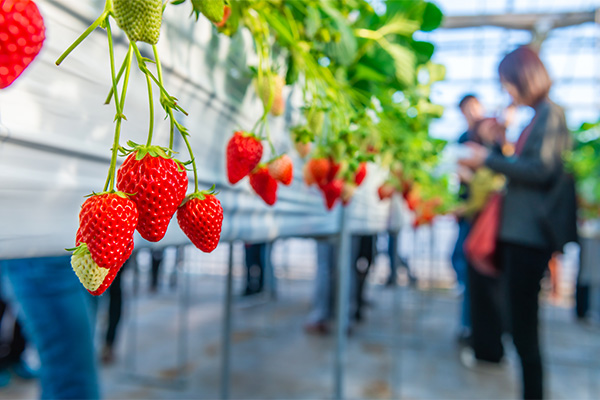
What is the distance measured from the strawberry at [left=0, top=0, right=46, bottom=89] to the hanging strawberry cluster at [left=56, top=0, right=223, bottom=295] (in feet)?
0.07

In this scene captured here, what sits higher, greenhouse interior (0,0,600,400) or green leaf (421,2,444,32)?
green leaf (421,2,444,32)

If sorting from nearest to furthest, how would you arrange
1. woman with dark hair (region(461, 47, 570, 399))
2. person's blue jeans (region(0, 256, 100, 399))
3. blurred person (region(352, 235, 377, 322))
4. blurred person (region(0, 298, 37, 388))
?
person's blue jeans (region(0, 256, 100, 399)) < woman with dark hair (region(461, 47, 570, 399)) < blurred person (region(0, 298, 37, 388)) < blurred person (region(352, 235, 377, 322))

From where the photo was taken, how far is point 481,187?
7.49ft

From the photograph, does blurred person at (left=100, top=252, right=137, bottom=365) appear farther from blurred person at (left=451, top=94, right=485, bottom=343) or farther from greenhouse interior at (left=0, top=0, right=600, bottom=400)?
blurred person at (left=451, top=94, right=485, bottom=343)

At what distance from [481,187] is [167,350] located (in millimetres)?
1939

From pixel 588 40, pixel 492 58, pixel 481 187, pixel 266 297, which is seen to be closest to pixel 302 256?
pixel 492 58

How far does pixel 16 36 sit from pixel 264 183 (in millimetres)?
331

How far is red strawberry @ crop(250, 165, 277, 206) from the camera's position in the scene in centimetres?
51

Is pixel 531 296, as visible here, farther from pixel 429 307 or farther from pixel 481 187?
pixel 429 307

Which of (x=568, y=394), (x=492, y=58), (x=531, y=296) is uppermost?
(x=492, y=58)

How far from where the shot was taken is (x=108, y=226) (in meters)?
0.25

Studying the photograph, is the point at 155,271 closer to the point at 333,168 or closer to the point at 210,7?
the point at 333,168

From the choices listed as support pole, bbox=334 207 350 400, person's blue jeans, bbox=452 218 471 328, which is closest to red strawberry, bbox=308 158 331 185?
support pole, bbox=334 207 350 400

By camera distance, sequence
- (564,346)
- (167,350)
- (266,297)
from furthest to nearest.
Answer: (266,297) < (564,346) < (167,350)
